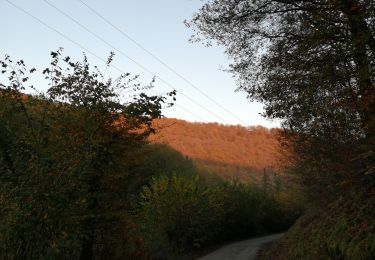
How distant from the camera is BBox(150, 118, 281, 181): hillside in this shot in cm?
9425

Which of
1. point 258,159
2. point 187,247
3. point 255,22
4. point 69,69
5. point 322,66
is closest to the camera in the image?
point 69,69

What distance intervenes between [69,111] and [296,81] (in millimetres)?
6956

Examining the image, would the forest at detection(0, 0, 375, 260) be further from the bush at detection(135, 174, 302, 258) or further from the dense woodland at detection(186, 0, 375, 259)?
the bush at detection(135, 174, 302, 258)

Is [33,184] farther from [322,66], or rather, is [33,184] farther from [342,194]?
[342,194]

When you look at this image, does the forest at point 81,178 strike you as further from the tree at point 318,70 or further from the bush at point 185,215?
the tree at point 318,70

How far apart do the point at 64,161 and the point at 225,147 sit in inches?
4023

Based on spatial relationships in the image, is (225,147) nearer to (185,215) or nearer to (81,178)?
(185,215)

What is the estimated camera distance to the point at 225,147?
108 metres

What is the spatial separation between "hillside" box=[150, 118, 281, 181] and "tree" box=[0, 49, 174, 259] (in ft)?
248

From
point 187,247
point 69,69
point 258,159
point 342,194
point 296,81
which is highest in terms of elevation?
point 258,159

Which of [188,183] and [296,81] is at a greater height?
[296,81]

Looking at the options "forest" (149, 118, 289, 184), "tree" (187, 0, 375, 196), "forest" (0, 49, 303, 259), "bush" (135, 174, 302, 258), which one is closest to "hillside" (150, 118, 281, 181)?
"forest" (149, 118, 289, 184)

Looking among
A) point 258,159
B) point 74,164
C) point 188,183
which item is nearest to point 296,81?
point 74,164

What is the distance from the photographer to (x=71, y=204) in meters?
6.41
